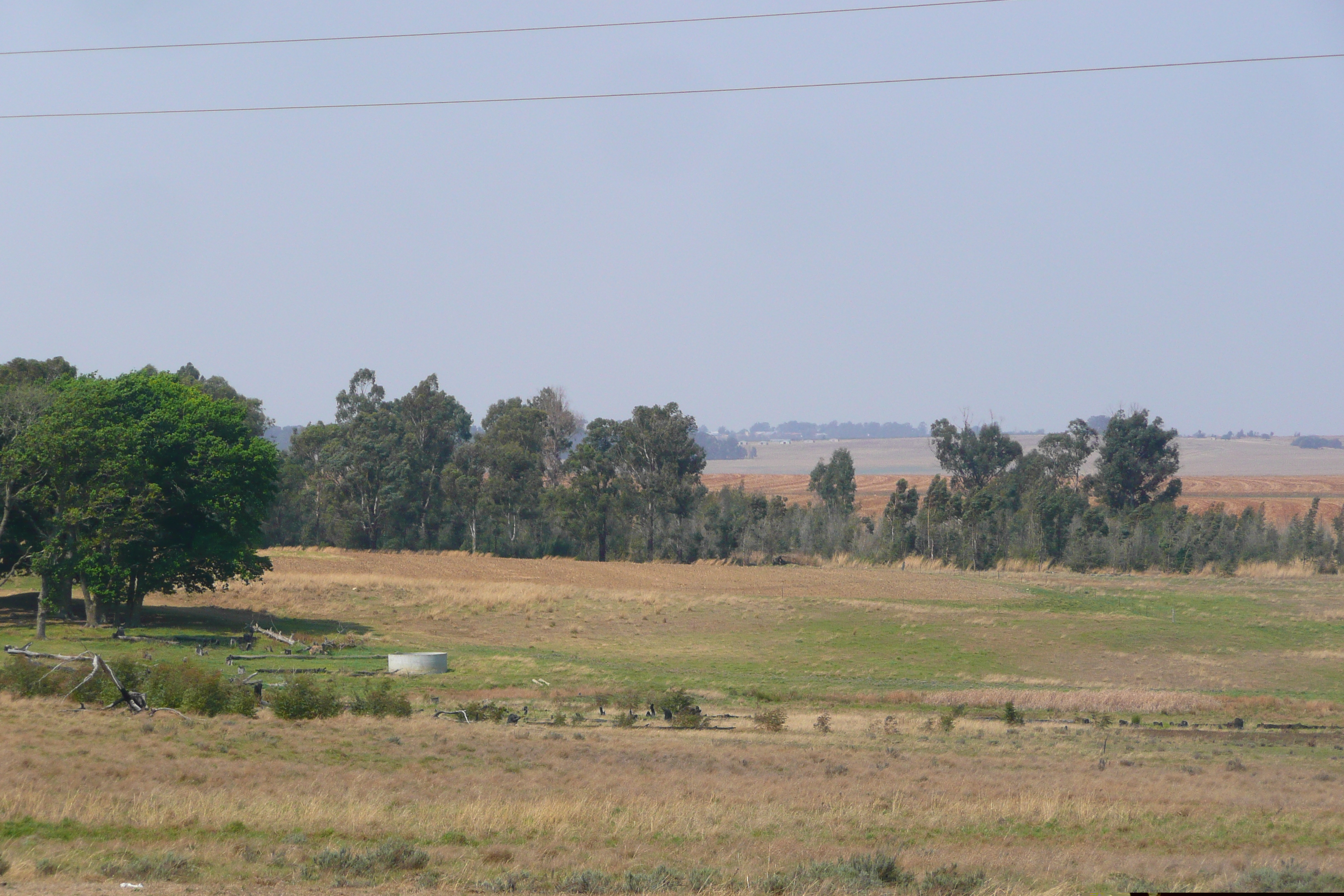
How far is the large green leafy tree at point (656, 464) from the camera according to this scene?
108000 millimetres

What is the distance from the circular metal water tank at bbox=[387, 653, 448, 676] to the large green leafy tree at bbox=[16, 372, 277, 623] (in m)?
11.7

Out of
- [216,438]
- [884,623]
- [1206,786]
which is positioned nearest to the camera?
[1206,786]

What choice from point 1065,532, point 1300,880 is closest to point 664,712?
point 1300,880

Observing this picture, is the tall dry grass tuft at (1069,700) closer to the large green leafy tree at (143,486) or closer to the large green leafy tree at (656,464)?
the large green leafy tree at (143,486)

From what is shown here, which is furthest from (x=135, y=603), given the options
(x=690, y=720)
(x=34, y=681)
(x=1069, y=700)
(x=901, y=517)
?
(x=901, y=517)

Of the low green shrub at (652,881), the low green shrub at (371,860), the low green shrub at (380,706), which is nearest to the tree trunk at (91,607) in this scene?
the low green shrub at (380,706)

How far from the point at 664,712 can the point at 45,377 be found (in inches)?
2004

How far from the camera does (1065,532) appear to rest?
341 feet

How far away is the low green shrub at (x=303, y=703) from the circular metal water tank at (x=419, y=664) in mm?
10329

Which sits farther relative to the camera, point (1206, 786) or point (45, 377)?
point (45, 377)

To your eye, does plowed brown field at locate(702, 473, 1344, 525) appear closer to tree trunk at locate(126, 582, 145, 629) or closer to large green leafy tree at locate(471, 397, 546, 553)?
large green leafy tree at locate(471, 397, 546, 553)

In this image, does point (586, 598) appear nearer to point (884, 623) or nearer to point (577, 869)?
point (884, 623)

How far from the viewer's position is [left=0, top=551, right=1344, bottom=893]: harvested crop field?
13.8 metres

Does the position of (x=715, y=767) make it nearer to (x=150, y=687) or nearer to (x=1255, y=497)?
A: (x=150, y=687)
